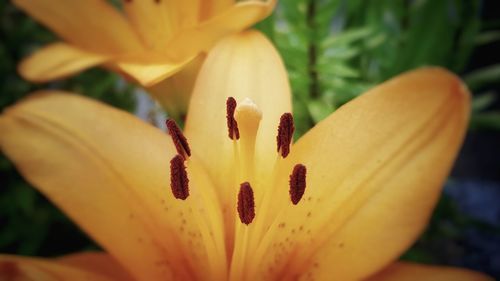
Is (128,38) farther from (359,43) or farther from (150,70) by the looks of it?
(359,43)

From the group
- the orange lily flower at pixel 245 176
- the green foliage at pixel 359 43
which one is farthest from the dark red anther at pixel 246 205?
the green foliage at pixel 359 43

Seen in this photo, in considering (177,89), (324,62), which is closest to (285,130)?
(177,89)

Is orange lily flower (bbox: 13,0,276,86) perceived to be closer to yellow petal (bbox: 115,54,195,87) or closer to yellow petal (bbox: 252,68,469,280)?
yellow petal (bbox: 115,54,195,87)

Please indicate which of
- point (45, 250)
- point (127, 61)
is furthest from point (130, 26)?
point (45, 250)

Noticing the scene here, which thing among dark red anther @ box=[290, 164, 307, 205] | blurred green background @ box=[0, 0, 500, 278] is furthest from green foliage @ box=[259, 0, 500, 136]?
dark red anther @ box=[290, 164, 307, 205]

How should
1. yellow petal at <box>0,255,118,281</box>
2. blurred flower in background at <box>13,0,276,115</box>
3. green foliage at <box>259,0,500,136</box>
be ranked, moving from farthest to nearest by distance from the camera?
green foliage at <box>259,0,500,136</box> → blurred flower in background at <box>13,0,276,115</box> → yellow petal at <box>0,255,118,281</box>

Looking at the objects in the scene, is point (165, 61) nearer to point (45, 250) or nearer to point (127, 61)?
point (127, 61)
